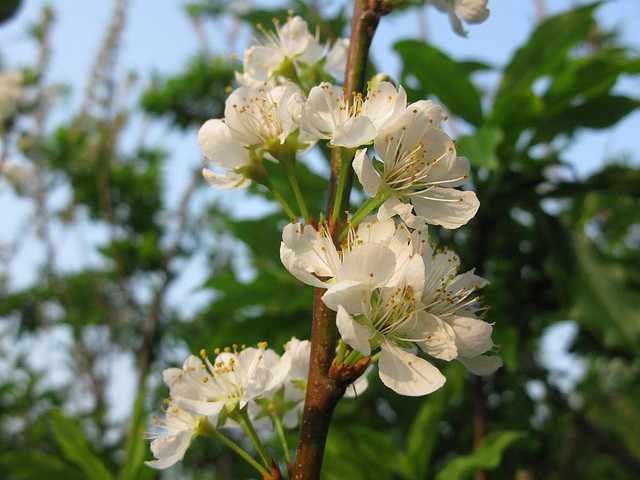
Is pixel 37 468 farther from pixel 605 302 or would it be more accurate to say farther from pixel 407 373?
pixel 605 302

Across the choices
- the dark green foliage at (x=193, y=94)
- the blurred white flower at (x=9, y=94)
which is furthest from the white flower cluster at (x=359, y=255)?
the dark green foliage at (x=193, y=94)

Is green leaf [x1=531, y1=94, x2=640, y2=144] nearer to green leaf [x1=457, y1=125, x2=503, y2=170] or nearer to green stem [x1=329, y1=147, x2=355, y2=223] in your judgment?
green leaf [x1=457, y1=125, x2=503, y2=170]

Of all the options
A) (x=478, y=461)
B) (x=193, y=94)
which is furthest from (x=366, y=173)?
(x=193, y=94)

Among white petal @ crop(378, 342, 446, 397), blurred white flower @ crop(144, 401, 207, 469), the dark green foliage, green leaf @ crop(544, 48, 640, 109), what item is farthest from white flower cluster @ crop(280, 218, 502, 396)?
the dark green foliage

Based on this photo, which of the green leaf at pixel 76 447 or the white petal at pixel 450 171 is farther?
the green leaf at pixel 76 447

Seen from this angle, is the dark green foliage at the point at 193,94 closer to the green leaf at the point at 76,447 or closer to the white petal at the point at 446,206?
the green leaf at the point at 76,447

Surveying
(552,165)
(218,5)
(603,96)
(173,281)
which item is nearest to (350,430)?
(552,165)
